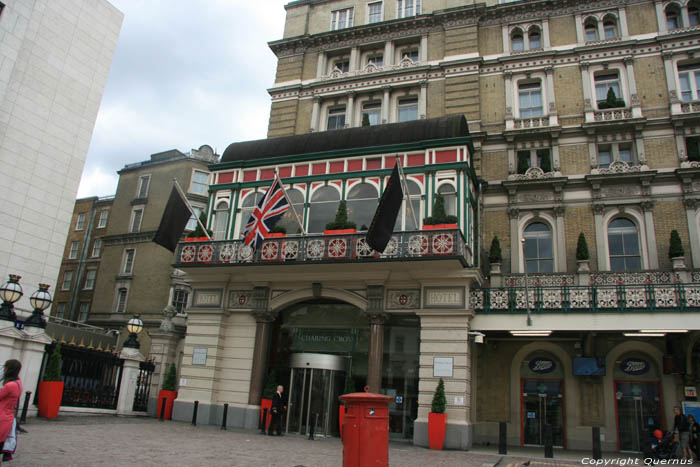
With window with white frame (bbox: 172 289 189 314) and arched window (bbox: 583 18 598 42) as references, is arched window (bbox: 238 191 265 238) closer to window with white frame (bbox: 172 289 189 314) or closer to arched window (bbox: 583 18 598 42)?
arched window (bbox: 583 18 598 42)

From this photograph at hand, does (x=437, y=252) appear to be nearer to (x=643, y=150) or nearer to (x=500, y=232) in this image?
(x=500, y=232)

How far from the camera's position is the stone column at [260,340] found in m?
20.3

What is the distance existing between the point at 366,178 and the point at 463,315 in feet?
21.7

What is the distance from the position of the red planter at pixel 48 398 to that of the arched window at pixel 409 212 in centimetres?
1241

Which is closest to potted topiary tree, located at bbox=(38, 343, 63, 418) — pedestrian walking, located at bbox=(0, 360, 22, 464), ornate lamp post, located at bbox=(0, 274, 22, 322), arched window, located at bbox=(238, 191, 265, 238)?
ornate lamp post, located at bbox=(0, 274, 22, 322)

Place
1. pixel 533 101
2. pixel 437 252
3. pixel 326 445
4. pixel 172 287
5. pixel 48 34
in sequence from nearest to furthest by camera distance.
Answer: pixel 326 445, pixel 437 252, pixel 533 101, pixel 48 34, pixel 172 287

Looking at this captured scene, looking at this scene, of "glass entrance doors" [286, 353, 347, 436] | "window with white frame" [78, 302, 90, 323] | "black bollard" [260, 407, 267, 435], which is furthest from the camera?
"window with white frame" [78, 302, 90, 323]

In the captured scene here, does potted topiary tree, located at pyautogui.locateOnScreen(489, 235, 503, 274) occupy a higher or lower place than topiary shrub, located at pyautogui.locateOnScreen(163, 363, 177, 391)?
higher

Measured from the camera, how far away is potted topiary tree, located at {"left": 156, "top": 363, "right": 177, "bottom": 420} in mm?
21234

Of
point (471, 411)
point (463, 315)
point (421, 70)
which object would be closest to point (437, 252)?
point (463, 315)

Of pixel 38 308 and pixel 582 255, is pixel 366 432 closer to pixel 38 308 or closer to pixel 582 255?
pixel 38 308

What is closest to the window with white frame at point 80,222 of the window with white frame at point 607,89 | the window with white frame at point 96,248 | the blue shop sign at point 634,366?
the window with white frame at point 96,248

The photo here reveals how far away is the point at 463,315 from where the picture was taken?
18.3 m

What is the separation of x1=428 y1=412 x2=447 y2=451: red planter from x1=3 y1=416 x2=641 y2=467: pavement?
0.49m
